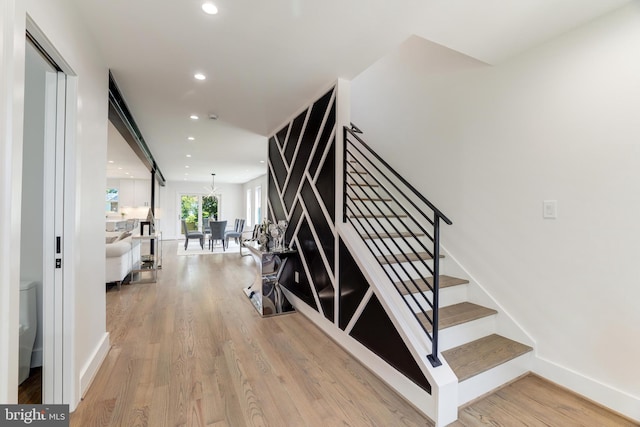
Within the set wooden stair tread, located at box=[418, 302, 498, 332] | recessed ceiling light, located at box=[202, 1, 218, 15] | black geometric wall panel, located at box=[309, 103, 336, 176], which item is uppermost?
recessed ceiling light, located at box=[202, 1, 218, 15]

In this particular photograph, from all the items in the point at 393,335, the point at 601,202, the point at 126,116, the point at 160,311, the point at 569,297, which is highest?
the point at 126,116

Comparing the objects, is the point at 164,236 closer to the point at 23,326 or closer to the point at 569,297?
the point at 23,326

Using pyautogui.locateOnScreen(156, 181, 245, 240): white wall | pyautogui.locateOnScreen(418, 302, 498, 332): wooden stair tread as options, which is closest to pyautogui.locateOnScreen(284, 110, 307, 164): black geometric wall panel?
pyautogui.locateOnScreen(418, 302, 498, 332): wooden stair tread

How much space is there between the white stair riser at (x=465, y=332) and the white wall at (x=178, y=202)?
1101 cm

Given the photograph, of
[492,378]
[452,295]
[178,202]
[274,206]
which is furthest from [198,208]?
[492,378]

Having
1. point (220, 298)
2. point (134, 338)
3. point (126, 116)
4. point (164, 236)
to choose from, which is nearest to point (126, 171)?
point (164, 236)

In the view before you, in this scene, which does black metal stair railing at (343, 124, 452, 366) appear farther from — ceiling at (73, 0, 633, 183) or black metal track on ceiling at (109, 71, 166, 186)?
black metal track on ceiling at (109, 71, 166, 186)

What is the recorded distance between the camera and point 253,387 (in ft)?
6.03

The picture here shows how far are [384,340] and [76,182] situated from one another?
220 cm

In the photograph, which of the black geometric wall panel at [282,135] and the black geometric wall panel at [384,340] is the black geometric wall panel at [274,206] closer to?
the black geometric wall panel at [282,135]

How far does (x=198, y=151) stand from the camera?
5.56 meters

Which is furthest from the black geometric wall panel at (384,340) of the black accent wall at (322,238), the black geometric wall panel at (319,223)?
the black geometric wall panel at (319,223)

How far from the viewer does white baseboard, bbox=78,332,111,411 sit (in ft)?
5.63

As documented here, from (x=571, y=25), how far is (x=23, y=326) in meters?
4.05
